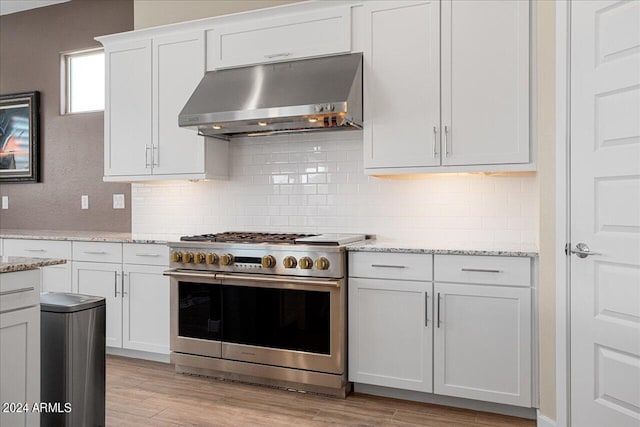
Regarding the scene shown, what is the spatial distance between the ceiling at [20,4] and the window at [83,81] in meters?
0.52

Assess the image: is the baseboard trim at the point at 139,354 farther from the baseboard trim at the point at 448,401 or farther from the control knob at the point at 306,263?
the baseboard trim at the point at 448,401

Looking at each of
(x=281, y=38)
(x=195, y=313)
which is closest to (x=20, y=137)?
(x=195, y=313)

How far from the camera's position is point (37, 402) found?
1976 millimetres

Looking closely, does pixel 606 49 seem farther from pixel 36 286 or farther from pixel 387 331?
pixel 36 286

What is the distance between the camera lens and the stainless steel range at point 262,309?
2936 mm

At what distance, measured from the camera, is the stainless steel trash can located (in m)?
2.31

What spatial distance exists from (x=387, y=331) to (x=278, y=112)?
58.9 inches

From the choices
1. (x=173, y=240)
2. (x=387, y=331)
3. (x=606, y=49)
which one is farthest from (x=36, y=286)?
(x=606, y=49)

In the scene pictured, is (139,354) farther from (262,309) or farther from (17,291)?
(17,291)

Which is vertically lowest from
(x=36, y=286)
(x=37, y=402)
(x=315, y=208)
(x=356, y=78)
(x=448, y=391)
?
(x=448, y=391)

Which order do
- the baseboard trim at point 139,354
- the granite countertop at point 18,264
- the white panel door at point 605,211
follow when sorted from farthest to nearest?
the baseboard trim at point 139,354, the white panel door at point 605,211, the granite countertop at point 18,264

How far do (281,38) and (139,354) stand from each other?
8.34 feet

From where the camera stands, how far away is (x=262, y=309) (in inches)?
122

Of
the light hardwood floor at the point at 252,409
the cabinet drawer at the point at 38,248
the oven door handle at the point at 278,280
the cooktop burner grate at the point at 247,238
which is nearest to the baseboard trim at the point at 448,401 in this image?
the light hardwood floor at the point at 252,409
